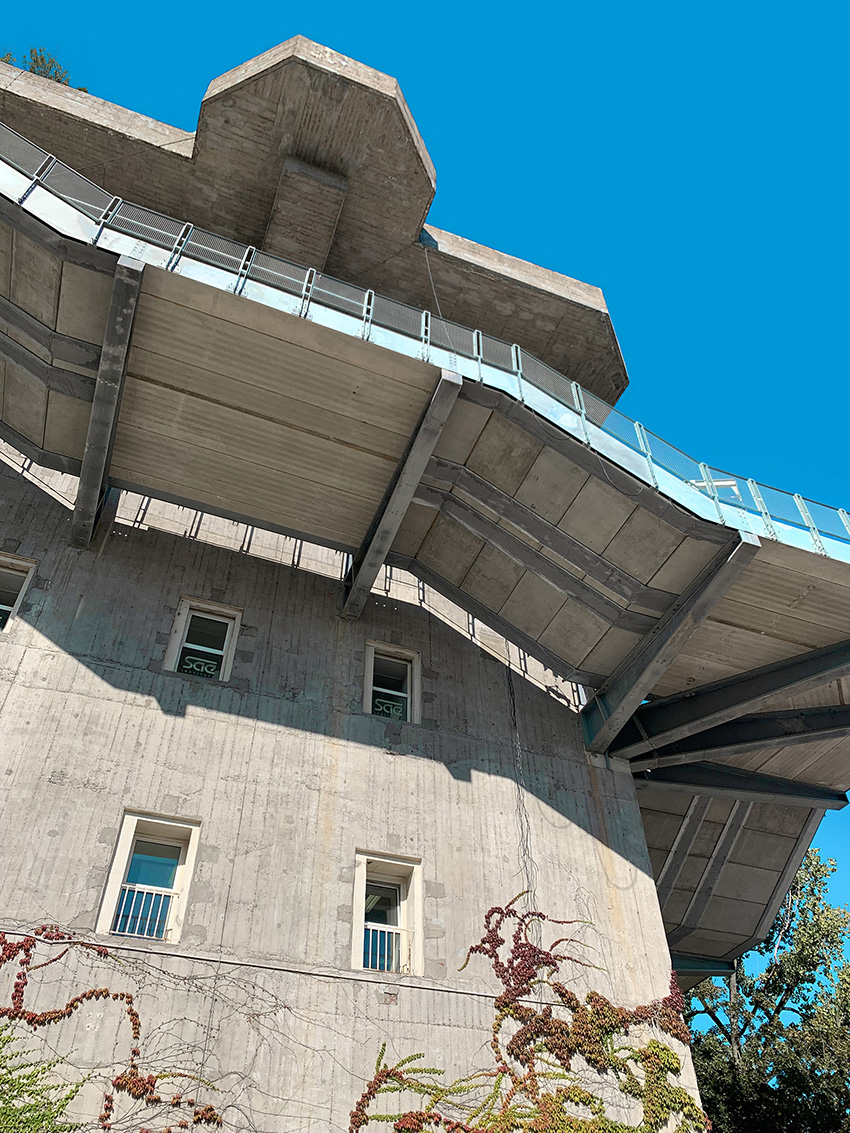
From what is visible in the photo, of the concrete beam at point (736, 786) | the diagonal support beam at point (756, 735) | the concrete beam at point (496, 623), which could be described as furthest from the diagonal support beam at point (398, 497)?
the concrete beam at point (736, 786)

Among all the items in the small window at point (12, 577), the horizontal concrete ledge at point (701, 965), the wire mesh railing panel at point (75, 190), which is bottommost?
the horizontal concrete ledge at point (701, 965)

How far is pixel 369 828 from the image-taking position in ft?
47.2

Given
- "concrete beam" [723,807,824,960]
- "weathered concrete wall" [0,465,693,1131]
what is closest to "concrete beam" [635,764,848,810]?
"concrete beam" [723,807,824,960]

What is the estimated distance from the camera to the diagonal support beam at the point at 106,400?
13.1 m

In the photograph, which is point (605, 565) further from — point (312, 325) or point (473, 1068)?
point (473, 1068)

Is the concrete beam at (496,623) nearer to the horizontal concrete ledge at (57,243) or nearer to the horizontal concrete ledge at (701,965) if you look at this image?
the horizontal concrete ledge at (57,243)

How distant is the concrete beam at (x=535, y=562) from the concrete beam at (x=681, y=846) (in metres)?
6.83

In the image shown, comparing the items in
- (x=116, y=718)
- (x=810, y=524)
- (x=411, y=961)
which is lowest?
(x=411, y=961)

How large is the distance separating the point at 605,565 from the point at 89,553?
999 centimetres

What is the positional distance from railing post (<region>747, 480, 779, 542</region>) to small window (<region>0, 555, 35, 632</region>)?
1346 cm

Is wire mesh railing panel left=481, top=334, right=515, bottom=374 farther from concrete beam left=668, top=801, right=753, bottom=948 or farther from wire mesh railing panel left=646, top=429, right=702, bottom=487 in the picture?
concrete beam left=668, top=801, right=753, bottom=948

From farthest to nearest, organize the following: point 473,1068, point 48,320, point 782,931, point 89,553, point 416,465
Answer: point 782,931, point 89,553, point 416,465, point 48,320, point 473,1068

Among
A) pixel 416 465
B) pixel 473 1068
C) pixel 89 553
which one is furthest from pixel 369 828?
pixel 89 553

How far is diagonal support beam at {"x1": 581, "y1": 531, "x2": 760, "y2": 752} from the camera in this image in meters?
14.9
